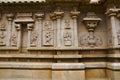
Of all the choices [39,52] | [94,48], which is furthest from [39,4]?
[94,48]

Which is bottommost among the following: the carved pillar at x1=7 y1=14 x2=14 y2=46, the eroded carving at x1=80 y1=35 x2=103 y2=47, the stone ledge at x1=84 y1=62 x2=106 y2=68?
the stone ledge at x1=84 y1=62 x2=106 y2=68

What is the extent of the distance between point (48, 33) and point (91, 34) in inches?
85.0

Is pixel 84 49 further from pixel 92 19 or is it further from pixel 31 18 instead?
pixel 31 18

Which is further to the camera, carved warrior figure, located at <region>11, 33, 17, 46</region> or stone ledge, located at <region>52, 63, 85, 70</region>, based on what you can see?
carved warrior figure, located at <region>11, 33, 17, 46</region>

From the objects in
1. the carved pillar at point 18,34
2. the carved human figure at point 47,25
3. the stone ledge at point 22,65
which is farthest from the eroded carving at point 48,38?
the carved pillar at point 18,34

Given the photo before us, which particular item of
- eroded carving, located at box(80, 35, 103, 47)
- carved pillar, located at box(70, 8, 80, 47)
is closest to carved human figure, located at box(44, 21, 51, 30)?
carved pillar, located at box(70, 8, 80, 47)

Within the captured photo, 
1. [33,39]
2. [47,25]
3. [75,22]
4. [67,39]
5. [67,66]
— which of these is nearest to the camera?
[67,66]

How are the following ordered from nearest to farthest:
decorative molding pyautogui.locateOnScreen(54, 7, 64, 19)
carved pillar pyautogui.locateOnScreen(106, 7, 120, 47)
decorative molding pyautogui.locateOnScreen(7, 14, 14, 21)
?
carved pillar pyautogui.locateOnScreen(106, 7, 120, 47) → decorative molding pyautogui.locateOnScreen(54, 7, 64, 19) → decorative molding pyautogui.locateOnScreen(7, 14, 14, 21)

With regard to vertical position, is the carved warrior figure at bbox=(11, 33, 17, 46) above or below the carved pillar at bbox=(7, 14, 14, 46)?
below

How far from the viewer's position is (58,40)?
7.23 m

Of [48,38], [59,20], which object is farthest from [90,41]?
[48,38]

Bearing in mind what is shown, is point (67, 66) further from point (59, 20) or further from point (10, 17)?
point (10, 17)

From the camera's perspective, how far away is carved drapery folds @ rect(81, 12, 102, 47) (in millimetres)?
7453

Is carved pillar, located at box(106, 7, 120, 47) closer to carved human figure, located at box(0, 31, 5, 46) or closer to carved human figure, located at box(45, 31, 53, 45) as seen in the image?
carved human figure, located at box(45, 31, 53, 45)
